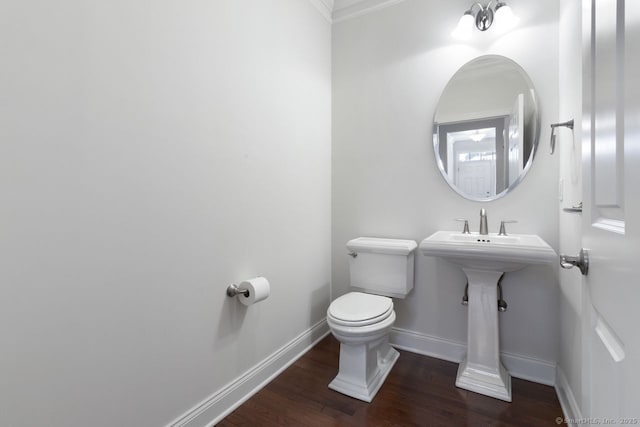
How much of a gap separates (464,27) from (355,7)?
0.87 m

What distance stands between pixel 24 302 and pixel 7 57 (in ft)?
2.29

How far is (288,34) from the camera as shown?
1.95m

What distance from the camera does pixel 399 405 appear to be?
1583 millimetres

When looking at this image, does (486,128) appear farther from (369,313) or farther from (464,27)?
(369,313)

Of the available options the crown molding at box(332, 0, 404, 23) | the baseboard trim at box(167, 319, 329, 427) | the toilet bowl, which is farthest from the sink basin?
the crown molding at box(332, 0, 404, 23)

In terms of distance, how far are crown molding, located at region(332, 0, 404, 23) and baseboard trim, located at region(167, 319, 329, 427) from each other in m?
2.42

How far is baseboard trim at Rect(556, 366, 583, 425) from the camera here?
54.2 inches

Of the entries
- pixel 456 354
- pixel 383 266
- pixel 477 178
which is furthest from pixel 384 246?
pixel 456 354

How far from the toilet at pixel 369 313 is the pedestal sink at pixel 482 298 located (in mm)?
363

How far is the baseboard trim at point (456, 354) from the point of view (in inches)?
69.9

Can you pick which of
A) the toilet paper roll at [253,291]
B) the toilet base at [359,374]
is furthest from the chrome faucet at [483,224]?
the toilet paper roll at [253,291]

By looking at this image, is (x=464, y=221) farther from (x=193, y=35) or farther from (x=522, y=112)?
(x=193, y=35)

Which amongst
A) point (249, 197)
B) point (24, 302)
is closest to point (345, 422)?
point (249, 197)

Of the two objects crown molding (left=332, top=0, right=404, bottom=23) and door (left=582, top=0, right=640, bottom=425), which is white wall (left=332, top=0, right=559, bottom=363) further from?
door (left=582, top=0, right=640, bottom=425)
